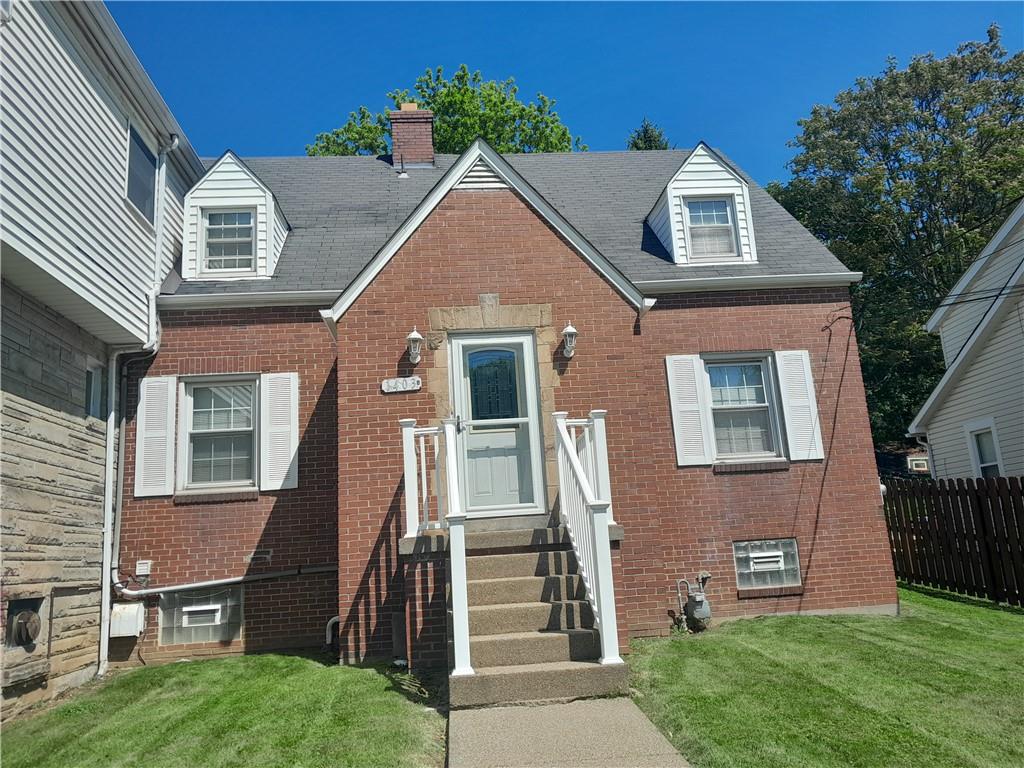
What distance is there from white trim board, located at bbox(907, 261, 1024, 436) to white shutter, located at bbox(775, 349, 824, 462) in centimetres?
470

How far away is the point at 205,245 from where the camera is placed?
9406mm

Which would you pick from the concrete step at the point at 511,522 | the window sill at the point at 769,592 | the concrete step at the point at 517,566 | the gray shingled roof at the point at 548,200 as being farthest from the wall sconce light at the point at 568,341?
the window sill at the point at 769,592

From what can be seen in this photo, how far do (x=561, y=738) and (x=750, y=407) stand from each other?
19.1 feet

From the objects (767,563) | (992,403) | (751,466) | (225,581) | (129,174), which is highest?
(129,174)

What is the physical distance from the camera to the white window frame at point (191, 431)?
8.36 metres

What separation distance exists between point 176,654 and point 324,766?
186 inches

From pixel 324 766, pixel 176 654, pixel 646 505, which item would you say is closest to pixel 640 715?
pixel 324 766

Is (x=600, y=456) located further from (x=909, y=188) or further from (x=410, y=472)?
(x=909, y=188)

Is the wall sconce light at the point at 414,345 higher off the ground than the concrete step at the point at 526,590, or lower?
Answer: higher

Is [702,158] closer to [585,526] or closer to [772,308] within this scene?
[772,308]

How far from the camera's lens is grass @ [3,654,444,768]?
438 cm

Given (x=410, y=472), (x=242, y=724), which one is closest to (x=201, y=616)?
(x=242, y=724)

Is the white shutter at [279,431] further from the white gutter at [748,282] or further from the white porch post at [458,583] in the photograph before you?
the white gutter at [748,282]

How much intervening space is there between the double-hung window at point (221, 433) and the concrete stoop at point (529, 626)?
366cm
